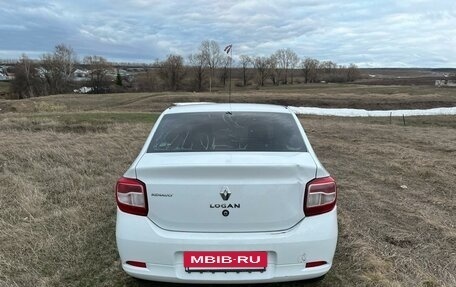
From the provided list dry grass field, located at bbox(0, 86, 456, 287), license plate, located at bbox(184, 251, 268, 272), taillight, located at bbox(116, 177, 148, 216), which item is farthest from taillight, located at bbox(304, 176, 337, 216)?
taillight, located at bbox(116, 177, 148, 216)

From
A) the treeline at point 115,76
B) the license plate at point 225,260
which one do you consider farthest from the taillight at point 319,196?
the treeline at point 115,76

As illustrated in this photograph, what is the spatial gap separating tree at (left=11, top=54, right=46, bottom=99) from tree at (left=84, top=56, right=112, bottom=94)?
1130 centimetres

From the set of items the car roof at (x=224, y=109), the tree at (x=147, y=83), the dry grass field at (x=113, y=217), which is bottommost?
the tree at (x=147, y=83)

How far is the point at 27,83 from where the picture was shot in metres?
96.8

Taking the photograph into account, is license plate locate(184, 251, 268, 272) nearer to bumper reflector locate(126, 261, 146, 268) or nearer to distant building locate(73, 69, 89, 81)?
bumper reflector locate(126, 261, 146, 268)

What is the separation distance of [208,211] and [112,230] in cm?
236

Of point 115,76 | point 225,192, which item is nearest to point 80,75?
point 115,76

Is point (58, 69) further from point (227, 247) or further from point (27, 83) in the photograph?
point (227, 247)

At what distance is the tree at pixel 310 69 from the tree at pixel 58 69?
6536cm

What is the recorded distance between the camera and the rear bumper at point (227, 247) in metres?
2.98

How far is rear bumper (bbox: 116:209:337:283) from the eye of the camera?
2.98 meters

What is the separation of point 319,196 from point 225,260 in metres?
0.80

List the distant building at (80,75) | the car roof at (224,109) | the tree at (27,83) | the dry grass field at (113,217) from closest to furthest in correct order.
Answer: the dry grass field at (113,217), the car roof at (224,109), the tree at (27,83), the distant building at (80,75)

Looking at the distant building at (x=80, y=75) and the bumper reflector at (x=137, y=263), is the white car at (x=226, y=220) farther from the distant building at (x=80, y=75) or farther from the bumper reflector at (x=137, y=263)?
the distant building at (x=80, y=75)
